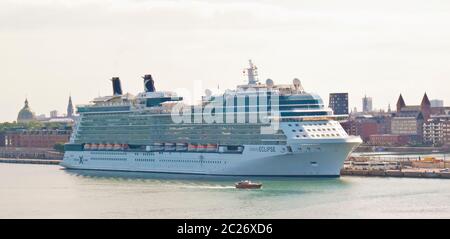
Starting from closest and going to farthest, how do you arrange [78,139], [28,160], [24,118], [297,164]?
[297,164]
[78,139]
[28,160]
[24,118]

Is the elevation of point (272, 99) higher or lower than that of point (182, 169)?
higher

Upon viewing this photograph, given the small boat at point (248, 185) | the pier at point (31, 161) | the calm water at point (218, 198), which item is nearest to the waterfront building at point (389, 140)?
the pier at point (31, 161)

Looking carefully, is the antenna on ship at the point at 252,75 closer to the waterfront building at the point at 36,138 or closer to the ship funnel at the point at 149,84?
the ship funnel at the point at 149,84

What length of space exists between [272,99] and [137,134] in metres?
10.4

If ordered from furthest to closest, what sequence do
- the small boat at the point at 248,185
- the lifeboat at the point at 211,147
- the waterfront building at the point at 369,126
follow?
the waterfront building at the point at 369,126 → the lifeboat at the point at 211,147 → the small boat at the point at 248,185

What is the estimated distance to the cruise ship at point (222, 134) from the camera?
45.5 m

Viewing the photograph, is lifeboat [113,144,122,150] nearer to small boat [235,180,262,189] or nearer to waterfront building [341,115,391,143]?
small boat [235,180,262,189]

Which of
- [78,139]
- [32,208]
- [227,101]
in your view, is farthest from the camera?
[78,139]

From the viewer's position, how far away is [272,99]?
4731cm

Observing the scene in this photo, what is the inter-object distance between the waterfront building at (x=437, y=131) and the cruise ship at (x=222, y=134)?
5182cm

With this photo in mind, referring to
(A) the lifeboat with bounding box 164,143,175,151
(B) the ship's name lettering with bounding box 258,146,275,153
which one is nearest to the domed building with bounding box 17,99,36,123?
(A) the lifeboat with bounding box 164,143,175,151

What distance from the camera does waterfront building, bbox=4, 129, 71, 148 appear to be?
96.0 meters
